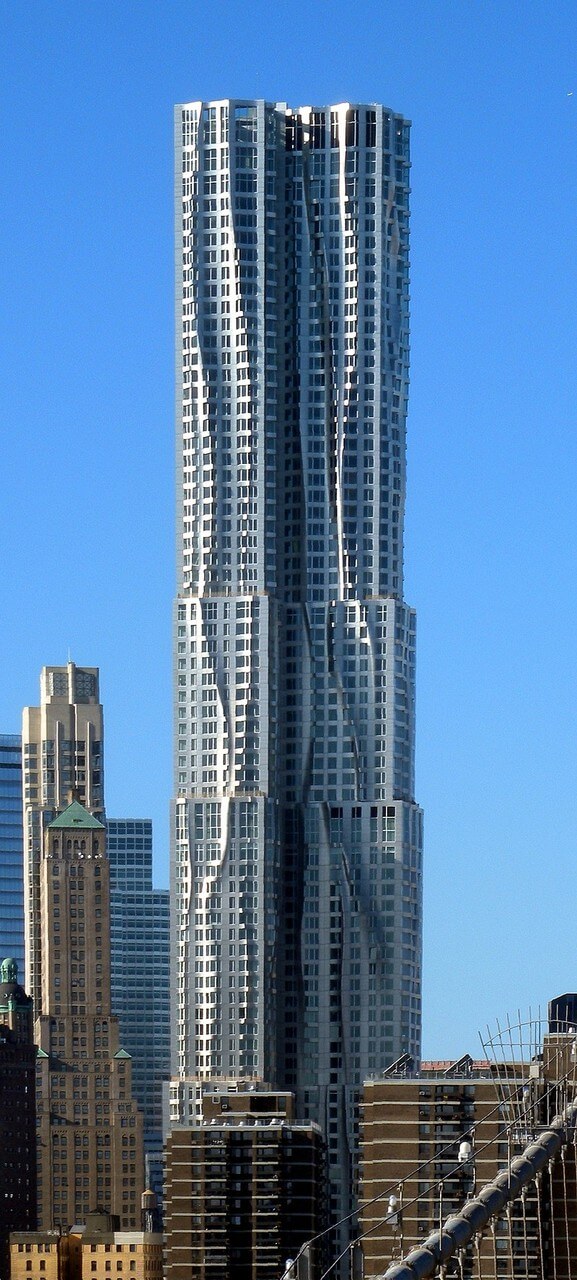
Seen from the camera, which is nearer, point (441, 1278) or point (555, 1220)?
point (441, 1278)

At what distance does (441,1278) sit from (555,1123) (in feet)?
101

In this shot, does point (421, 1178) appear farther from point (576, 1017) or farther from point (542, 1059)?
point (542, 1059)

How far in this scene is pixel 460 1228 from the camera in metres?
94.4

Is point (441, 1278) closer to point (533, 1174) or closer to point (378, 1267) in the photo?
point (533, 1174)

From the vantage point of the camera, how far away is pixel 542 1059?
148000 millimetres

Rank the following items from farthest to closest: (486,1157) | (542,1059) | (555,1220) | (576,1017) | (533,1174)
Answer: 1. (576,1017)
2. (486,1157)
3. (542,1059)
4. (555,1220)
5. (533,1174)

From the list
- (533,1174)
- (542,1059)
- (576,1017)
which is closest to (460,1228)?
(533,1174)

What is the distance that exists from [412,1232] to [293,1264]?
10451 cm

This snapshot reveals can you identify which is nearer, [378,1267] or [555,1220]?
[555,1220]

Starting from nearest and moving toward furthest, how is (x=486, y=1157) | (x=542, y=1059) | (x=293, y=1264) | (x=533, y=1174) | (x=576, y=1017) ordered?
(x=293, y=1264)
(x=533, y=1174)
(x=542, y=1059)
(x=486, y=1157)
(x=576, y=1017)

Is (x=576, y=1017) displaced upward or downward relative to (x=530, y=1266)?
upward

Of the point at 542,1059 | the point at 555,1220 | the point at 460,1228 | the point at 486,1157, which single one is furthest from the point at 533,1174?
the point at 486,1157

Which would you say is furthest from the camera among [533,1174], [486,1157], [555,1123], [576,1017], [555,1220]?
[576,1017]

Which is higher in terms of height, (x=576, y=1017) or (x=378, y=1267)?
(x=576, y=1017)
